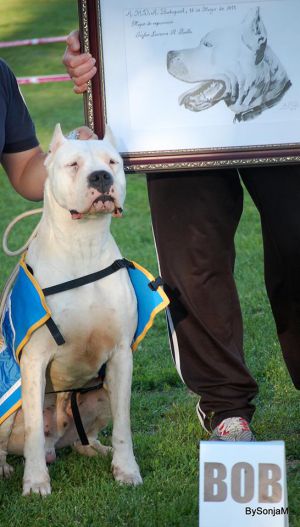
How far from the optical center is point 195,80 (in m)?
3.91

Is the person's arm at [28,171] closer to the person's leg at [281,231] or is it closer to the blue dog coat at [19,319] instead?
the blue dog coat at [19,319]

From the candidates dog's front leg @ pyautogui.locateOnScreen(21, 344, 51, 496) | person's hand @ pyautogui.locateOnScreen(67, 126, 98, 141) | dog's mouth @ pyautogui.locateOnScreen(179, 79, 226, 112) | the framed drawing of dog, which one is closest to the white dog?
dog's front leg @ pyautogui.locateOnScreen(21, 344, 51, 496)

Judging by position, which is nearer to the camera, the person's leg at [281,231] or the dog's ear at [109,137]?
the dog's ear at [109,137]

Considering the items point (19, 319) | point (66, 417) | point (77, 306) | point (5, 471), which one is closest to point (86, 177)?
point (77, 306)

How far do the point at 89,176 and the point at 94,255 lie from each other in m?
0.38

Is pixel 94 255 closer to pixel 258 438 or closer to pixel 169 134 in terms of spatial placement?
Result: pixel 169 134

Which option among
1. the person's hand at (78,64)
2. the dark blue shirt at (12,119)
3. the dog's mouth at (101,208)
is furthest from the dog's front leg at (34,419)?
the person's hand at (78,64)

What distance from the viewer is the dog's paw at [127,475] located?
12.5ft

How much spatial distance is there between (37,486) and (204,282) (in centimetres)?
112

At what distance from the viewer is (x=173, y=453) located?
411cm

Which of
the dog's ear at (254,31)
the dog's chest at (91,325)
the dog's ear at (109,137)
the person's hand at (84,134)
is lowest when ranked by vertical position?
the dog's chest at (91,325)

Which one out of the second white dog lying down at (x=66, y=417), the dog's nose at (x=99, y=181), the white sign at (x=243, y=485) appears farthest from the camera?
the second white dog lying down at (x=66, y=417)

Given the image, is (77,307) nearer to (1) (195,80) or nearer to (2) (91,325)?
(2) (91,325)

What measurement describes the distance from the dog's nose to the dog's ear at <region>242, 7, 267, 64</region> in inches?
33.3
